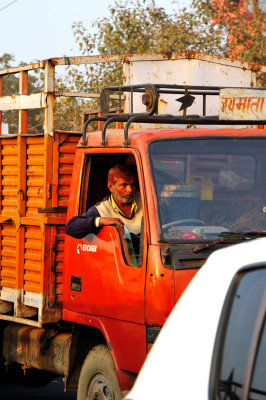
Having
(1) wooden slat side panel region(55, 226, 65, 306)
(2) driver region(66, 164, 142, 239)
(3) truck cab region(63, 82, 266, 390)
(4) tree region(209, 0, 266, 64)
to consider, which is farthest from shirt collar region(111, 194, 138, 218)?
(4) tree region(209, 0, 266, 64)

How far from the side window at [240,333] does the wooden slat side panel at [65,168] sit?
4.33m

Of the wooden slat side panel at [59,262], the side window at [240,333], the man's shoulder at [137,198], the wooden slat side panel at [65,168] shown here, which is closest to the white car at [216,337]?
the side window at [240,333]

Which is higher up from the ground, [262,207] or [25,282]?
[262,207]

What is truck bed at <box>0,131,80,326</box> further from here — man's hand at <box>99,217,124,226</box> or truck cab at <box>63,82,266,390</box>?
man's hand at <box>99,217,124,226</box>

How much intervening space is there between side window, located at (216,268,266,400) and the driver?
3.30m

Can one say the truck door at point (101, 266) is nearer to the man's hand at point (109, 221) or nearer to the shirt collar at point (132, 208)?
the man's hand at point (109, 221)

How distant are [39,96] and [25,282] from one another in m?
1.46

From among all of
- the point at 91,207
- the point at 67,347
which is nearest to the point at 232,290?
the point at 91,207

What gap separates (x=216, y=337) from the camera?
2.47 meters

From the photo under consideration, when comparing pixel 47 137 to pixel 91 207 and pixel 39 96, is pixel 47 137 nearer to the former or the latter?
pixel 39 96

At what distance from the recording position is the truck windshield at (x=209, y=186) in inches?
206

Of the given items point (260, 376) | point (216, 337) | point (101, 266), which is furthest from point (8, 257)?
point (216, 337)

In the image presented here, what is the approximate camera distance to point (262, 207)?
5.38m

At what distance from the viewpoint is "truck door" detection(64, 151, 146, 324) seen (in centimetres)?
529
